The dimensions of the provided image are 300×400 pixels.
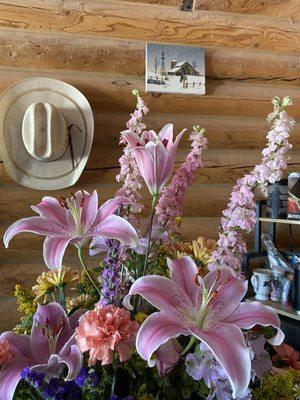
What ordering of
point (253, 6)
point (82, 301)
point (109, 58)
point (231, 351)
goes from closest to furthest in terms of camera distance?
point (231, 351)
point (82, 301)
point (109, 58)
point (253, 6)

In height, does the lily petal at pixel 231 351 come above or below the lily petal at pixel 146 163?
below

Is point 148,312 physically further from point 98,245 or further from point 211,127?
point 211,127

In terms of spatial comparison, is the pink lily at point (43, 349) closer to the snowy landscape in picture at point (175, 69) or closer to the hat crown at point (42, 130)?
the hat crown at point (42, 130)

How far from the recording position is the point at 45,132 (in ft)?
5.65

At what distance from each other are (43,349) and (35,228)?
0.55 feet

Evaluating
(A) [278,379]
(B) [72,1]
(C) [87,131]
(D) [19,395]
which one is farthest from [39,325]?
(B) [72,1]

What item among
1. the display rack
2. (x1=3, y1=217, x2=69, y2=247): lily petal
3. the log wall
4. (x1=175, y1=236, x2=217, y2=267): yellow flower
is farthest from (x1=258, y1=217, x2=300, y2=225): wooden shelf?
(x1=3, y1=217, x2=69, y2=247): lily petal

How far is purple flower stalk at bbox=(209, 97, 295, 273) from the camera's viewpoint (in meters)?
0.62

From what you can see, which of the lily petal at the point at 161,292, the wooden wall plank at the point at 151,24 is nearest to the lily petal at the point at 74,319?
the lily petal at the point at 161,292

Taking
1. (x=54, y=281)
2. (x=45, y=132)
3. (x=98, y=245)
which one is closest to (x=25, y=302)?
(x=54, y=281)

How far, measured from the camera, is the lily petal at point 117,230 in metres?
0.57

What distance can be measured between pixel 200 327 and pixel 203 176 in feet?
5.10

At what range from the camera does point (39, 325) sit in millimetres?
598

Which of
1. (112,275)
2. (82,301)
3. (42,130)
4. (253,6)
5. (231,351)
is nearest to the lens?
(231,351)
